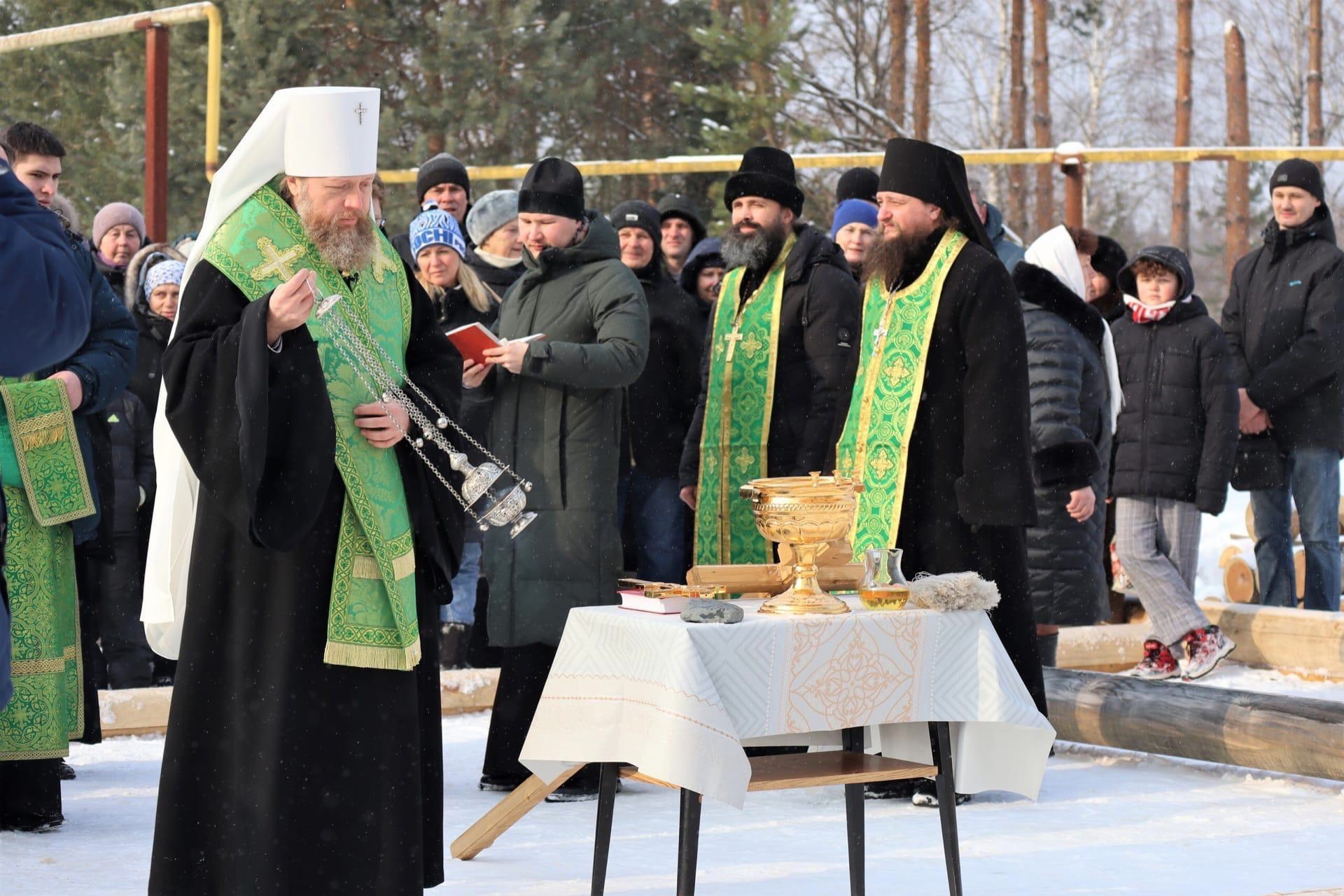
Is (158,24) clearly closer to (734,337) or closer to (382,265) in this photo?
(734,337)

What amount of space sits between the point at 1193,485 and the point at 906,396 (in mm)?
2978

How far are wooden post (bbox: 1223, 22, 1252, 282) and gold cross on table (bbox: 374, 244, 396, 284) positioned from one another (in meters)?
24.6

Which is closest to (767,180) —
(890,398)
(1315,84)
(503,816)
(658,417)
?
(658,417)

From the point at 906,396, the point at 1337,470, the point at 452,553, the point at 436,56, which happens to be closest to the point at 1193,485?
the point at 1337,470

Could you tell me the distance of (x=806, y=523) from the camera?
13.9 feet

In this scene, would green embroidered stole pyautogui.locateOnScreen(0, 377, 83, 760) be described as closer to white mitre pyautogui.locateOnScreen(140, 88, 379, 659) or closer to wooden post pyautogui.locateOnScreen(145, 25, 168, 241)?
white mitre pyautogui.locateOnScreen(140, 88, 379, 659)

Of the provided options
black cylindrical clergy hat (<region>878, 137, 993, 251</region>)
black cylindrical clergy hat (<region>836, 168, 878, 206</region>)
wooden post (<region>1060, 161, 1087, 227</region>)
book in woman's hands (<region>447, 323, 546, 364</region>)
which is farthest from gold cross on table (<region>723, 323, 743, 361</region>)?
wooden post (<region>1060, 161, 1087, 227</region>)

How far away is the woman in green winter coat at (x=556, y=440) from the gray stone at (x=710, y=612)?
1838 millimetres

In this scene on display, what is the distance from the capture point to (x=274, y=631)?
3986 millimetres

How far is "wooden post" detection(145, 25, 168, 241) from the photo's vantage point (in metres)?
10.5

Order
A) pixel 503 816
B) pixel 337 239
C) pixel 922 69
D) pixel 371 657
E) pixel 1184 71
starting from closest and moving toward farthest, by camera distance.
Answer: pixel 371 657 → pixel 337 239 → pixel 503 816 → pixel 922 69 → pixel 1184 71

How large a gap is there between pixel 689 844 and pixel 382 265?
156 centimetres

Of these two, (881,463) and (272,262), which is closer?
(272,262)

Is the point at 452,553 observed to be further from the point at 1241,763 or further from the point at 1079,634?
the point at 1079,634
